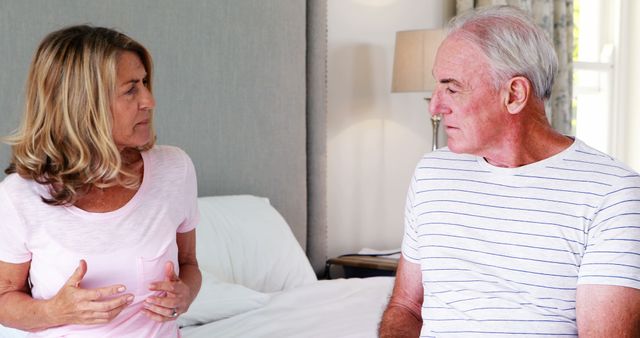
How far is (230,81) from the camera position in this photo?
9.89 feet

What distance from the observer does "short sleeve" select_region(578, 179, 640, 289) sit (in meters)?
1.40

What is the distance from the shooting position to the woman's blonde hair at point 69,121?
5.09 ft

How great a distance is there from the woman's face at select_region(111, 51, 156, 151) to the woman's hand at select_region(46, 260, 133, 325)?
0.92 feet

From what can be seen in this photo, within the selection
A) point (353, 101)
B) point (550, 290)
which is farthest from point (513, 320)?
point (353, 101)

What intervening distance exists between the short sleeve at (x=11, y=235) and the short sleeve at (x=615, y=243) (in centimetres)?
100

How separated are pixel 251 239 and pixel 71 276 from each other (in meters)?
1.35

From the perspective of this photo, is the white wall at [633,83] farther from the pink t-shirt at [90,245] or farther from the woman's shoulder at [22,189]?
the woman's shoulder at [22,189]

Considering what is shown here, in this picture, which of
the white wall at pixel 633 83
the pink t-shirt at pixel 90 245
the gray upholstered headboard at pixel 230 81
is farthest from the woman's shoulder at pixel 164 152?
the white wall at pixel 633 83

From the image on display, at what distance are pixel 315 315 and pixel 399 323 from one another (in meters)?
0.77

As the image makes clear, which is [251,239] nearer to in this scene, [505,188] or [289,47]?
[289,47]

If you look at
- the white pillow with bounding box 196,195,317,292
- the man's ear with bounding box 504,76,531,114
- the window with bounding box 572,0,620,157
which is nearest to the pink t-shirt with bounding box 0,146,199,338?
the man's ear with bounding box 504,76,531,114

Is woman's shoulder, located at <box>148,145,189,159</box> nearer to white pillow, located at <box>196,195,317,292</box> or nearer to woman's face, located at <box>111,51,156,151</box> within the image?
woman's face, located at <box>111,51,156,151</box>

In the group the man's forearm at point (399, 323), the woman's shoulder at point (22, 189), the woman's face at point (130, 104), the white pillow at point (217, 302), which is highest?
the woman's face at point (130, 104)

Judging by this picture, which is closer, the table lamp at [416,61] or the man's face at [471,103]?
the man's face at [471,103]
